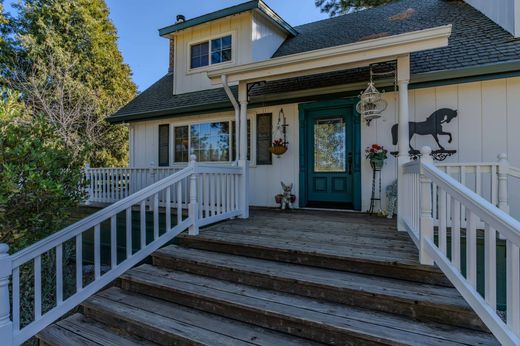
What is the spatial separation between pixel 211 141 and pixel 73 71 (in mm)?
11673

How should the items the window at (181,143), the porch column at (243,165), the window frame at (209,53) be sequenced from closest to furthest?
1. the porch column at (243,165)
2. the window frame at (209,53)
3. the window at (181,143)

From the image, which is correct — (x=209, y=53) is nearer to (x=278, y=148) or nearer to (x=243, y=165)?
(x=278, y=148)

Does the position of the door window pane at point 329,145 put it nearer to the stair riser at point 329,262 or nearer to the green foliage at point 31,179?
the stair riser at point 329,262

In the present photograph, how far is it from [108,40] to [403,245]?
60.7ft

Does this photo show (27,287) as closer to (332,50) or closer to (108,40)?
(332,50)

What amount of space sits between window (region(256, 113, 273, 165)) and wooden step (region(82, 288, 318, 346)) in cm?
381

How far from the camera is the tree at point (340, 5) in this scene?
44.7 ft

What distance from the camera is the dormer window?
695 centimetres

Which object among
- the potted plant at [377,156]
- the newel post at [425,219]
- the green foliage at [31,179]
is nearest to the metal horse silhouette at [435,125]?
the potted plant at [377,156]

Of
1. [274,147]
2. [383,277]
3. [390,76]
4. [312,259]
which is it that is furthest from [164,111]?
[383,277]

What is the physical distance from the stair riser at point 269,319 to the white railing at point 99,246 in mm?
540

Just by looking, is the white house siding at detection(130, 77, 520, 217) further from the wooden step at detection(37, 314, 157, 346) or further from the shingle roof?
the wooden step at detection(37, 314, 157, 346)

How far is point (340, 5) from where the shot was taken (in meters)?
14.5

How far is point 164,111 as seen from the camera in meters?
6.94
